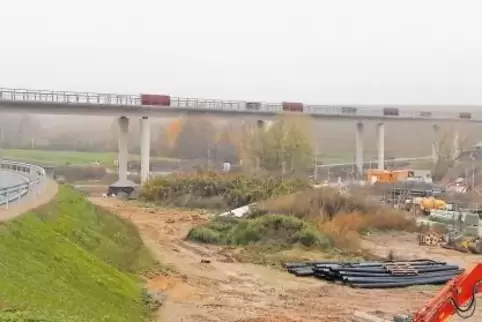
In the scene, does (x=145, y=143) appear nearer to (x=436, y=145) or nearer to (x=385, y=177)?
(x=385, y=177)

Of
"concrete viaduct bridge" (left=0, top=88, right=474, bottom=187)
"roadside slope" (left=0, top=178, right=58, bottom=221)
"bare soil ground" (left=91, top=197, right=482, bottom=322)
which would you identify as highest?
"concrete viaduct bridge" (left=0, top=88, right=474, bottom=187)

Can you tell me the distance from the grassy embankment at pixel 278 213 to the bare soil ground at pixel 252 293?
2395 mm

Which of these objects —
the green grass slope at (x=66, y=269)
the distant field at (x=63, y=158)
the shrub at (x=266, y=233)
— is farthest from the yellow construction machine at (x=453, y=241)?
the distant field at (x=63, y=158)

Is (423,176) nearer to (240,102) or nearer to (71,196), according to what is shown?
(240,102)

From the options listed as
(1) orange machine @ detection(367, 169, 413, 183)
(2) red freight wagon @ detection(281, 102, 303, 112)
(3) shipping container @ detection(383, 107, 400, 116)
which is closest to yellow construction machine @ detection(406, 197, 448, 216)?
(1) orange machine @ detection(367, 169, 413, 183)

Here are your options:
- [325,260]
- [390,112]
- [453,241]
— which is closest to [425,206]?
[453,241]

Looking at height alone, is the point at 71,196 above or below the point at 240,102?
below

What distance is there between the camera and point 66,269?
22516mm

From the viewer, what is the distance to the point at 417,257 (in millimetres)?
40156

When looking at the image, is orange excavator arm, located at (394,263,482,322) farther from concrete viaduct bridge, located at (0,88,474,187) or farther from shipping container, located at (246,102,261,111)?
shipping container, located at (246,102,261,111)

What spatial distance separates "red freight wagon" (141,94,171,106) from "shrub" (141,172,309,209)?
8.02 m

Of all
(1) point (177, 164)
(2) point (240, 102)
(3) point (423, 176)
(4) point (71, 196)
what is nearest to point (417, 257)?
(4) point (71, 196)

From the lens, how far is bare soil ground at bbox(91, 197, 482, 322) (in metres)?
25.2

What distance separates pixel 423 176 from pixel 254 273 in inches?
2363
